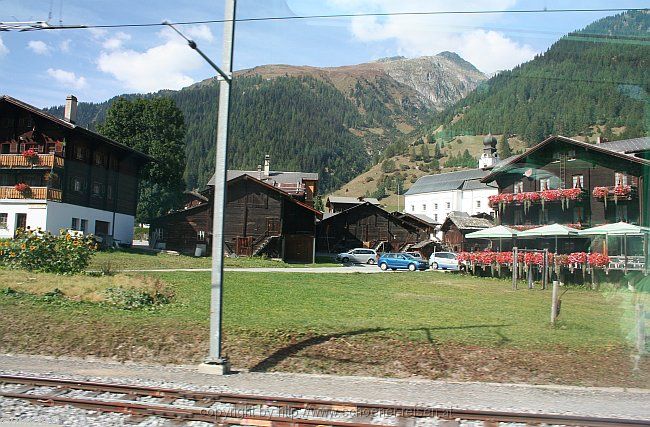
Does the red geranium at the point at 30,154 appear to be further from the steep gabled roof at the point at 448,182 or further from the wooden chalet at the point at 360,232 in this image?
the steep gabled roof at the point at 448,182

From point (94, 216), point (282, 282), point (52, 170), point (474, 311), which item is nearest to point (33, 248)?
point (282, 282)

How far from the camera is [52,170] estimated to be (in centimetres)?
4375

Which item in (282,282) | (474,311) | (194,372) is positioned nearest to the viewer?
(194,372)

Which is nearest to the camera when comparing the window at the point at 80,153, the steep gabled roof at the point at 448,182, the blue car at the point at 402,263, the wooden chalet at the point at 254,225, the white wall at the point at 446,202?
the blue car at the point at 402,263

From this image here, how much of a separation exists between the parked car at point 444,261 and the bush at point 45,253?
2796cm

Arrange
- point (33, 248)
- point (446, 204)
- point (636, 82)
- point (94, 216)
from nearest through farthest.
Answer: point (636, 82)
point (33, 248)
point (94, 216)
point (446, 204)

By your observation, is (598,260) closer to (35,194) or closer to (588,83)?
(588,83)

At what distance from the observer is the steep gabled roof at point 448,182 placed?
7812 cm

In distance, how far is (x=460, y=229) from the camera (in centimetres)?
6162

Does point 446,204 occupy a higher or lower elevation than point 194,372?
higher

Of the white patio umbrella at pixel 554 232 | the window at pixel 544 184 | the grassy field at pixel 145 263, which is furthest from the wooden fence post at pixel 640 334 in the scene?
the window at pixel 544 184

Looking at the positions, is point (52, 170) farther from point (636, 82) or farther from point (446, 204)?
point (446, 204)

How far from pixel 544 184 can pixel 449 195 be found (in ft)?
155

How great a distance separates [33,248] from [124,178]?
103 ft
